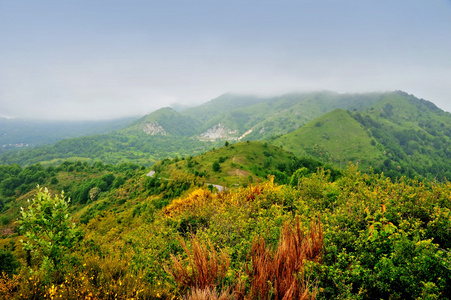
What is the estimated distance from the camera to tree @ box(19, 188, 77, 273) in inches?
277

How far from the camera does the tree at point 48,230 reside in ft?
23.1

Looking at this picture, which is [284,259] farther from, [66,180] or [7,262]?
[66,180]

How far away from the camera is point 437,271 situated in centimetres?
436

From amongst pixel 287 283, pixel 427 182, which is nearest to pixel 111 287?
pixel 287 283

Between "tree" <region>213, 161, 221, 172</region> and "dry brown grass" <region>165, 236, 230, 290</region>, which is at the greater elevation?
"dry brown grass" <region>165, 236, 230, 290</region>

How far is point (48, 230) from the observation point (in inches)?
Answer: 293

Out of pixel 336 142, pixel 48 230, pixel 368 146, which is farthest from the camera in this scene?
pixel 336 142

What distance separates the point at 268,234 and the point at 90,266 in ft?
21.3

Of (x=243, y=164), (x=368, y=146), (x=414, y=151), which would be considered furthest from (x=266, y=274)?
(x=414, y=151)

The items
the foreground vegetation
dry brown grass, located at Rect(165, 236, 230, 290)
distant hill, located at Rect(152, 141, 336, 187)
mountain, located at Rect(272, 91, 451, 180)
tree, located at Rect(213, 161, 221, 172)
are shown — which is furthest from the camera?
mountain, located at Rect(272, 91, 451, 180)

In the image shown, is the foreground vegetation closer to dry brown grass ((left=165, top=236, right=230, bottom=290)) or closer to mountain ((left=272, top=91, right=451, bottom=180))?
dry brown grass ((left=165, top=236, right=230, bottom=290))

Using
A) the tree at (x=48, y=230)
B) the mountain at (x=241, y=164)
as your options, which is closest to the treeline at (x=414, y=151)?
the mountain at (x=241, y=164)

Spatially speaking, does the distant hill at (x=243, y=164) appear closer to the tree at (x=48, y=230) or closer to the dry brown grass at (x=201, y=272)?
the tree at (x=48, y=230)

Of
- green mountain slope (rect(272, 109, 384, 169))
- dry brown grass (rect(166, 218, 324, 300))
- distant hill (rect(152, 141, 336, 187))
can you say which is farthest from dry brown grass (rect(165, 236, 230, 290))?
green mountain slope (rect(272, 109, 384, 169))
